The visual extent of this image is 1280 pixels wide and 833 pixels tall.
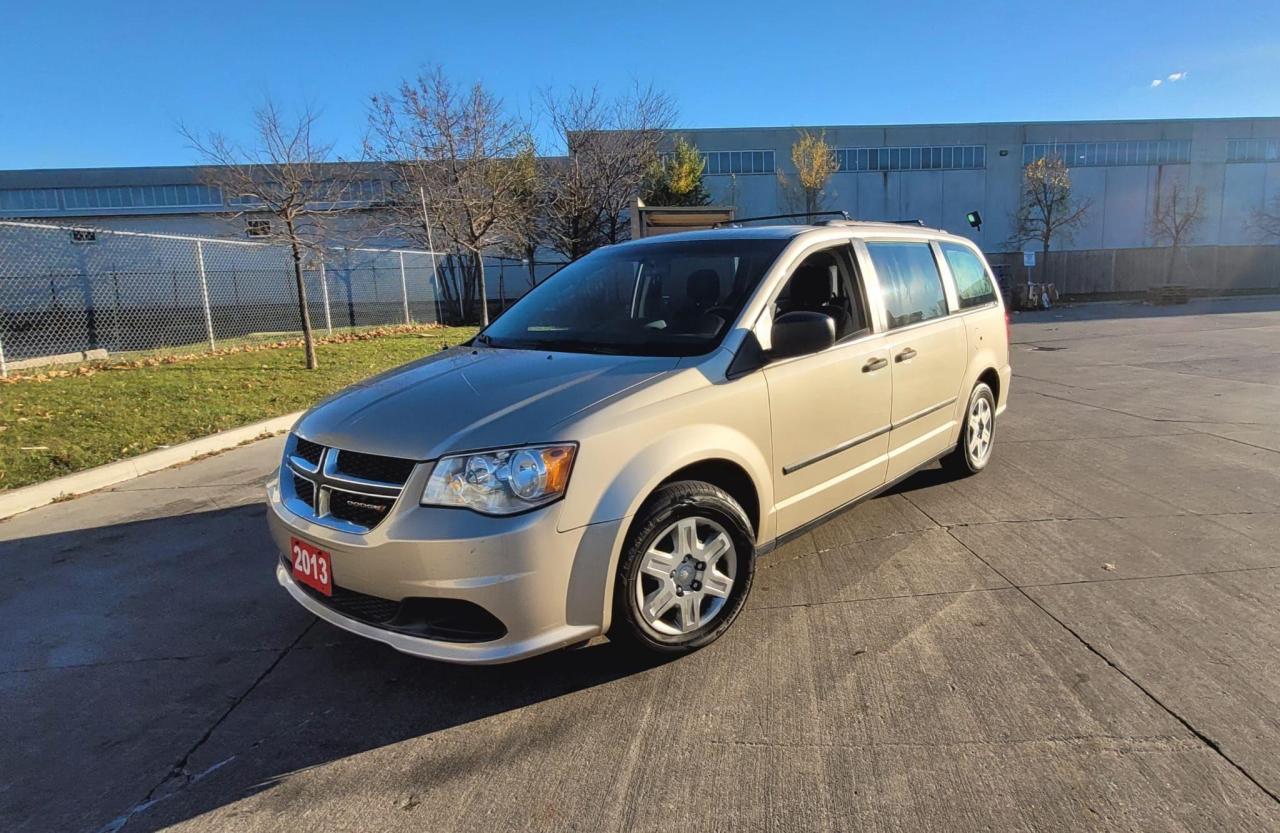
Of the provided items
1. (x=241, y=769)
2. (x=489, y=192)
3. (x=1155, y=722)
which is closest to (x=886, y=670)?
(x=1155, y=722)

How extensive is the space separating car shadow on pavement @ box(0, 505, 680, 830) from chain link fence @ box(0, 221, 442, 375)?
572 inches

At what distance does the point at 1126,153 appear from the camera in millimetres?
44156

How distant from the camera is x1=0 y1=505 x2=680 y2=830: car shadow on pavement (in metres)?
2.45

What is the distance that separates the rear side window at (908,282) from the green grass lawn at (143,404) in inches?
261

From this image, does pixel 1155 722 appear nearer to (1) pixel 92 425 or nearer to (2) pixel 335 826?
(2) pixel 335 826

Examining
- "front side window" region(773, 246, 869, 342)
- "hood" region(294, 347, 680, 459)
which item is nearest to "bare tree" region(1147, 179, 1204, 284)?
"front side window" region(773, 246, 869, 342)

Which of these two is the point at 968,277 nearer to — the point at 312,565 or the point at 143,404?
the point at 312,565

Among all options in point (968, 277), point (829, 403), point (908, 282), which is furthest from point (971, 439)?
point (829, 403)

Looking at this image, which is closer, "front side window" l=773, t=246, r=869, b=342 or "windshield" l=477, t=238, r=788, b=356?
"windshield" l=477, t=238, r=788, b=356

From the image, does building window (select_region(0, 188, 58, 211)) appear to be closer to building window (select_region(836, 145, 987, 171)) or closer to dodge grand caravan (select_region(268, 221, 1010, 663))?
building window (select_region(836, 145, 987, 171))

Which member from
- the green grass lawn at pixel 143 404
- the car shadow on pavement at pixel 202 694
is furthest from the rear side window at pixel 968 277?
the green grass lawn at pixel 143 404

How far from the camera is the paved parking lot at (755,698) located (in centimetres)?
227

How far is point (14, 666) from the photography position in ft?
10.7

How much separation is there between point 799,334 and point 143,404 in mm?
8113
